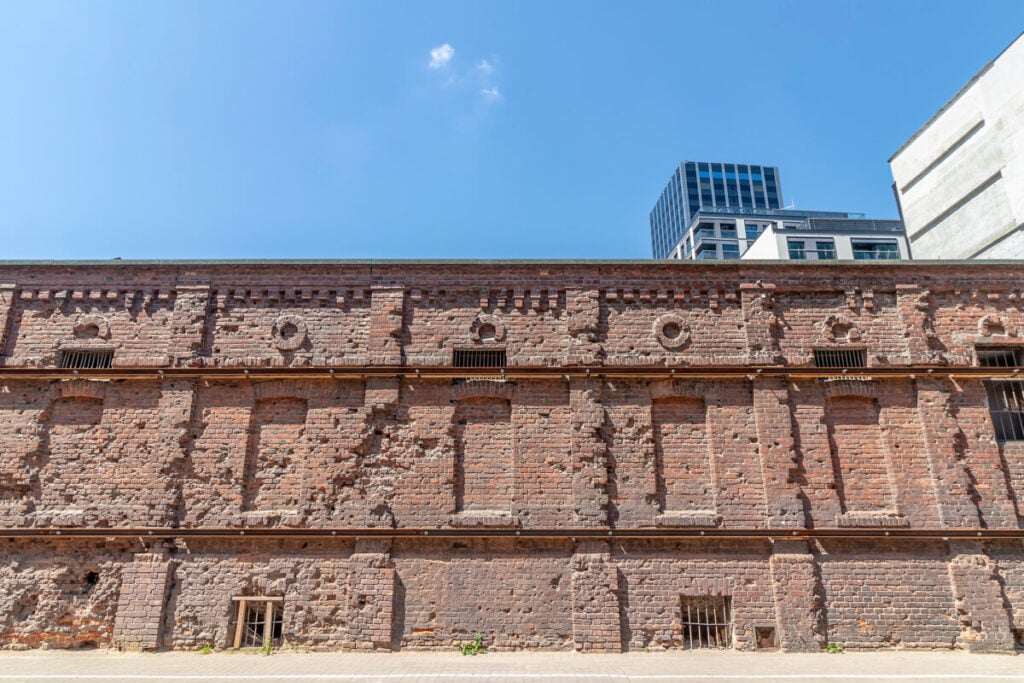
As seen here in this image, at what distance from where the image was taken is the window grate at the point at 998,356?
41.4 feet

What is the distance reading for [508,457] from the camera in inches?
469

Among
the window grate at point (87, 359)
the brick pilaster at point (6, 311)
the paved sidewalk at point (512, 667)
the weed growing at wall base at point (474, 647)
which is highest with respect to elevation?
the brick pilaster at point (6, 311)

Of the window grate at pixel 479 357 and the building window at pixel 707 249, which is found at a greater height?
the building window at pixel 707 249

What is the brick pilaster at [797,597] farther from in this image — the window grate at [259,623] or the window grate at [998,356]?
the window grate at [259,623]

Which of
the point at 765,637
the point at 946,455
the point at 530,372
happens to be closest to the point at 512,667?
the point at 765,637

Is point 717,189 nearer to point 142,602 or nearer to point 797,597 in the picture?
point 797,597

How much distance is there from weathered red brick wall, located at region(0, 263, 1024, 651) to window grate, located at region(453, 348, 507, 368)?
166 millimetres

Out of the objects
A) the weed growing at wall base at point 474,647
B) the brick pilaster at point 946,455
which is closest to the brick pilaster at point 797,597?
the brick pilaster at point 946,455

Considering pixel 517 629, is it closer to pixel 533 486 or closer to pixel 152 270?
pixel 533 486

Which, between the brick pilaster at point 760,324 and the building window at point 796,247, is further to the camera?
the building window at point 796,247

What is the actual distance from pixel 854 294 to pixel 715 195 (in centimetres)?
7766

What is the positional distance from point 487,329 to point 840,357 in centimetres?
702

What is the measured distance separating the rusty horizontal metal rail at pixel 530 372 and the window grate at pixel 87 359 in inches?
14.2

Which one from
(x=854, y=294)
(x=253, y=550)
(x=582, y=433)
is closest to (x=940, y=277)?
(x=854, y=294)
